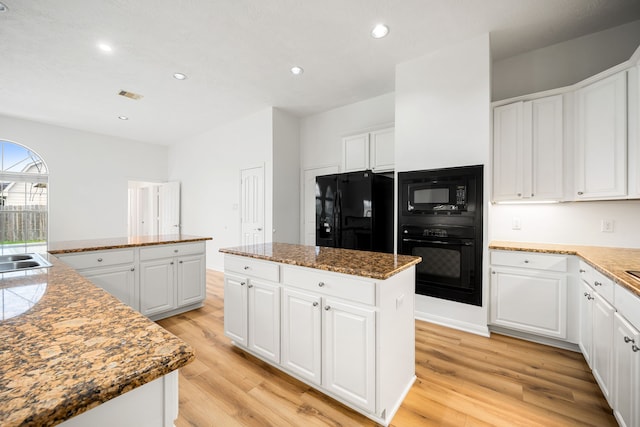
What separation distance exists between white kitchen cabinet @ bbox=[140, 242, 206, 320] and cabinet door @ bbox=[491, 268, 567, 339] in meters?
3.22

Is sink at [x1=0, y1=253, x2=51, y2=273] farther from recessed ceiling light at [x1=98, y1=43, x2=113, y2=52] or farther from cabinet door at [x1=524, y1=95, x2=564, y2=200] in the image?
cabinet door at [x1=524, y1=95, x2=564, y2=200]

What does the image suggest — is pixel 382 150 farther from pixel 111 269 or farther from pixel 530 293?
pixel 111 269

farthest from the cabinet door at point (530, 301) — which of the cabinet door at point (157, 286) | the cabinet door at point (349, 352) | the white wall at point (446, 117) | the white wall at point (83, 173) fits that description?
the white wall at point (83, 173)

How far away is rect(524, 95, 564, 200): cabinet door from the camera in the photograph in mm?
2561

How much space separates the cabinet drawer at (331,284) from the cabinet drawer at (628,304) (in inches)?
46.3

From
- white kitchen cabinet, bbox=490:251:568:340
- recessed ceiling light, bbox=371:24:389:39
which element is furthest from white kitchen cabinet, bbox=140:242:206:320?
white kitchen cabinet, bbox=490:251:568:340

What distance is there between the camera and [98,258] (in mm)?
2572

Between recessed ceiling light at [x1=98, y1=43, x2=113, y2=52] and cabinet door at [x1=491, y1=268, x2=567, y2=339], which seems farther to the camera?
recessed ceiling light at [x1=98, y1=43, x2=113, y2=52]

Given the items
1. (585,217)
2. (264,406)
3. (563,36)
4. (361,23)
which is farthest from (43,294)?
(563,36)

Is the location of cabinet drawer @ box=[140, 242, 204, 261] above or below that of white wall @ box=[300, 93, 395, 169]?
below

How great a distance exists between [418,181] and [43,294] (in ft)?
9.55

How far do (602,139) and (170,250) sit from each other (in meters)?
4.27

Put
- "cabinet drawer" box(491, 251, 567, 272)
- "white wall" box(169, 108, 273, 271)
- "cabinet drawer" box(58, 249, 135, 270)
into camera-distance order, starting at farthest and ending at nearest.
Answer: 1. "white wall" box(169, 108, 273, 271)
2. "cabinet drawer" box(58, 249, 135, 270)
3. "cabinet drawer" box(491, 251, 567, 272)

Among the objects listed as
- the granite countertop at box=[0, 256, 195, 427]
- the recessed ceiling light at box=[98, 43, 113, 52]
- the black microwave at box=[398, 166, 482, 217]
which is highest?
the recessed ceiling light at box=[98, 43, 113, 52]
